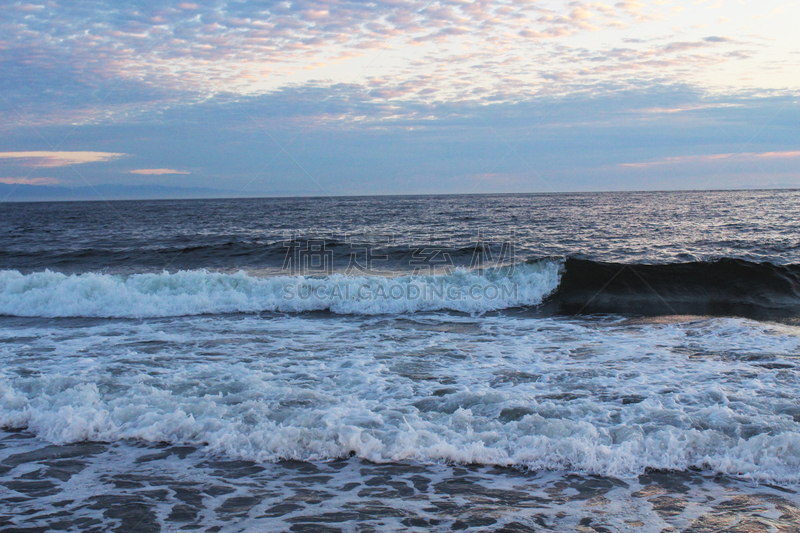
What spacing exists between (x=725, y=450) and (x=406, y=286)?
9327 millimetres

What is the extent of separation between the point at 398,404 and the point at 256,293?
813 cm

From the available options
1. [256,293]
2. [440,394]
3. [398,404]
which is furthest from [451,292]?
[398,404]

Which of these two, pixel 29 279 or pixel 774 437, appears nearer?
pixel 774 437

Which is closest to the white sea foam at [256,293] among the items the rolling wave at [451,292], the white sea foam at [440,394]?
the rolling wave at [451,292]

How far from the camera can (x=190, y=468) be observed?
4.50 m

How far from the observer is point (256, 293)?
12898mm

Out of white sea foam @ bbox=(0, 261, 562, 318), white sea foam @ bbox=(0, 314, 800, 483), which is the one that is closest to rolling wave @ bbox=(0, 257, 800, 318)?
white sea foam @ bbox=(0, 261, 562, 318)

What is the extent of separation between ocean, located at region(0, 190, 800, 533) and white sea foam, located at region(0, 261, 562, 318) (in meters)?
0.07

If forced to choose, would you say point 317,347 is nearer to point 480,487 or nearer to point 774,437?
point 480,487

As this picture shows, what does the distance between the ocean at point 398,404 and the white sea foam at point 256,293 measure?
0.22 ft

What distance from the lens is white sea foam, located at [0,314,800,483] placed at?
4.71 metres

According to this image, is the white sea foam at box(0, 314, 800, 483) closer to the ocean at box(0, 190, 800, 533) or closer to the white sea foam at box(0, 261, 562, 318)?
the ocean at box(0, 190, 800, 533)

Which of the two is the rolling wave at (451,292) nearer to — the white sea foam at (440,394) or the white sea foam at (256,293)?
the white sea foam at (256,293)

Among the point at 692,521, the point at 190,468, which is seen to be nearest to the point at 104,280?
the point at 190,468
